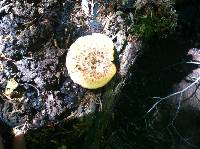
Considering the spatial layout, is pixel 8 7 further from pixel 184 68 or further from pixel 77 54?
pixel 184 68

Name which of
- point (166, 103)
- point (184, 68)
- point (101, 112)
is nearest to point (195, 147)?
point (166, 103)

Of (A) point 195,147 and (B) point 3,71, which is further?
(A) point 195,147

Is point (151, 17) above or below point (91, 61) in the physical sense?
above

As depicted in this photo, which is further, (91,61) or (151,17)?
(151,17)

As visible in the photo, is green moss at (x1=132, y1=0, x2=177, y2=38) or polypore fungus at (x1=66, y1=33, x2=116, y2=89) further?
green moss at (x1=132, y1=0, x2=177, y2=38)

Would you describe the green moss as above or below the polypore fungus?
above

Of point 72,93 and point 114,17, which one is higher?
point 114,17

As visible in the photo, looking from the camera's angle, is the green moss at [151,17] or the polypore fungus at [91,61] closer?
the polypore fungus at [91,61]

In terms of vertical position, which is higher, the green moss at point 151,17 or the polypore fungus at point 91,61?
the green moss at point 151,17
